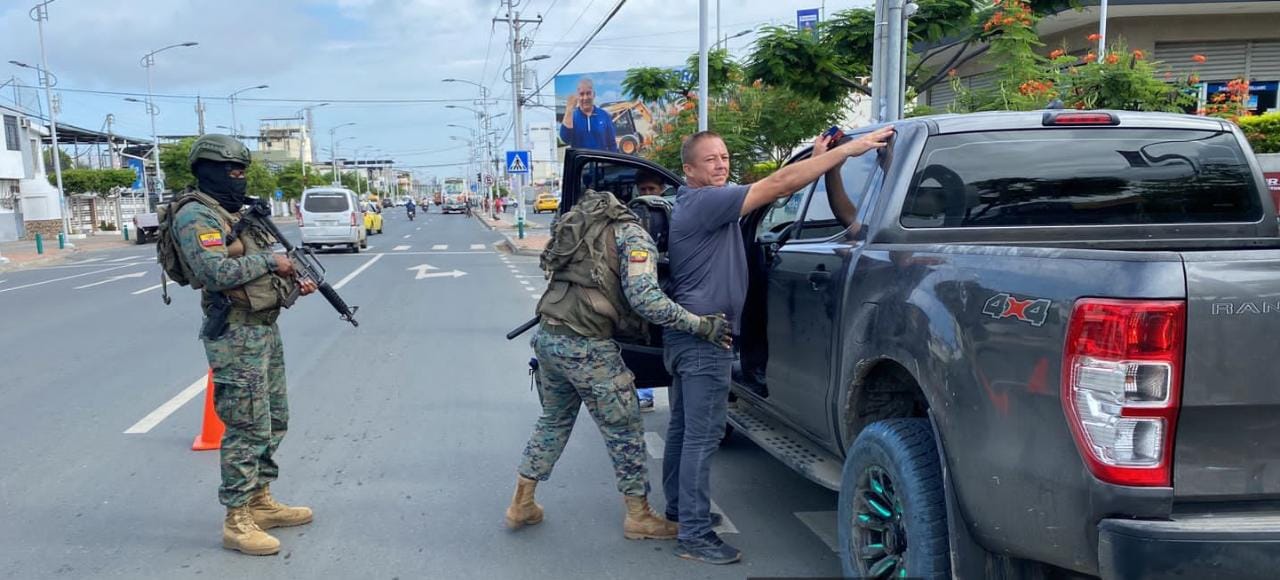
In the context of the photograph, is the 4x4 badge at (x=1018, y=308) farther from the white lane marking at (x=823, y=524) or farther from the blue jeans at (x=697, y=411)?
the white lane marking at (x=823, y=524)

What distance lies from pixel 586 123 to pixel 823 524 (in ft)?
46.2

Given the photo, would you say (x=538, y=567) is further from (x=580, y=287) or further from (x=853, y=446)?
(x=853, y=446)

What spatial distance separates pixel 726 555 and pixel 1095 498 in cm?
195

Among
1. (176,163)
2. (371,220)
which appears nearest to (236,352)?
(371,220)

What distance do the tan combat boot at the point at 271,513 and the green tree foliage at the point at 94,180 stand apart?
45.4 m

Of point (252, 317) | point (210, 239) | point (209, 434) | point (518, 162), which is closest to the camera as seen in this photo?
point (210, 239)

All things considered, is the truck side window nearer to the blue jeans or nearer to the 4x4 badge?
the blue jeans

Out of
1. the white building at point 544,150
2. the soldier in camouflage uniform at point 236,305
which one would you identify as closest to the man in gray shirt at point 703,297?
the soldier in camouflage uniform at point 236,305

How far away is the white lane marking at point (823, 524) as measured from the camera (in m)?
4.15

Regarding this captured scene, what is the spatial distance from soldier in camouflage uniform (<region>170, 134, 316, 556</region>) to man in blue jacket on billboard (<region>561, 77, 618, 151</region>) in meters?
12.4

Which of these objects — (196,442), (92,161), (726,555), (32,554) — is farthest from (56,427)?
(92,161)

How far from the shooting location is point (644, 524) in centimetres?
420

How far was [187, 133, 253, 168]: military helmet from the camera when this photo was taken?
13.2ft

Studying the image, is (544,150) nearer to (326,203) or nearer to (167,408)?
(326,203)
